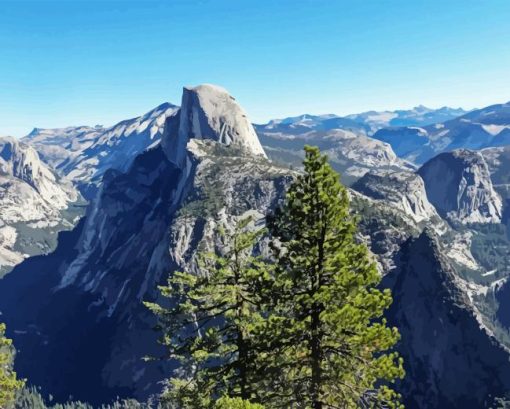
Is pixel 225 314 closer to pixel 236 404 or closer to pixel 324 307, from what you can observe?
pixel 324 307

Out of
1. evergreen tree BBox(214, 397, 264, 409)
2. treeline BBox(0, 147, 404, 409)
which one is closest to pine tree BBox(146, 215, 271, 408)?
treeline BBox(0, 147, 404, 409)

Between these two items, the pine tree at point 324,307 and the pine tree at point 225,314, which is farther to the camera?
the pine tree at point 225,314

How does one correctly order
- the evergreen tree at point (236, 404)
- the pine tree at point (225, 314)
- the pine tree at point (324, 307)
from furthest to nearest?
the pine tree at point (225, 314), the pine tree at point (324, 307), the evergreen tree at point (236, 404)

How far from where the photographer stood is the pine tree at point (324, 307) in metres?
25.6

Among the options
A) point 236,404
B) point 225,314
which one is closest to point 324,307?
point 225,314

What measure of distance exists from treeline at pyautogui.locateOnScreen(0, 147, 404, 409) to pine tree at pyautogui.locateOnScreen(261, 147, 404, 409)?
0.05 m

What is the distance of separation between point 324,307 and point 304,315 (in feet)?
3.90

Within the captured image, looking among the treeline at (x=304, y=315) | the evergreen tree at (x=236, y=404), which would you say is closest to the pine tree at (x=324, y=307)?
the treeline at (x=304, y=315)

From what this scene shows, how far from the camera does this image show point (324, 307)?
2689 cm

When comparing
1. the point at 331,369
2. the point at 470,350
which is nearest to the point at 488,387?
the point at 470,350

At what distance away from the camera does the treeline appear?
84.1ft

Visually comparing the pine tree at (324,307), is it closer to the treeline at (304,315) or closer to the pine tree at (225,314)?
the treeline at (304,315)

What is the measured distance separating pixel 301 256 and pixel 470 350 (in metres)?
196

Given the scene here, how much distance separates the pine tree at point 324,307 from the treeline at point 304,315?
0.05 metres
